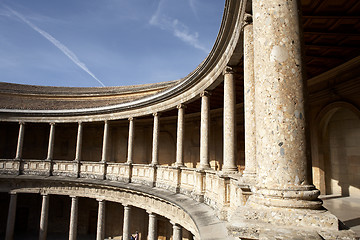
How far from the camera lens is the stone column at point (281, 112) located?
327 centimetres

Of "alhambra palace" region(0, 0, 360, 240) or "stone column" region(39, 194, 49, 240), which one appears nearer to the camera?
"alhambra palace" region(0, 0, 360, 240)

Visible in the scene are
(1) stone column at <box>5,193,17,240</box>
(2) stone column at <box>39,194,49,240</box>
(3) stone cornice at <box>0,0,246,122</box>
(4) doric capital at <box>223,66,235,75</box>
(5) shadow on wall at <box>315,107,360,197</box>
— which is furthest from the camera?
(1) stone column at <box>5,193,17,240</box>

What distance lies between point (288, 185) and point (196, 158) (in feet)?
62.6

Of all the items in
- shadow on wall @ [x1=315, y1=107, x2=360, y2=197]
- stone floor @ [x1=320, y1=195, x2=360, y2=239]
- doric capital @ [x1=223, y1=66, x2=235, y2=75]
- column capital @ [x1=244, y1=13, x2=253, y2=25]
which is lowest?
stone floor @ [x1=320, y1=195, x2=360, y2=239]

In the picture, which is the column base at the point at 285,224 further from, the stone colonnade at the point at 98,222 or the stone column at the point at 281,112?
the stone colonnade at the point at 98,222

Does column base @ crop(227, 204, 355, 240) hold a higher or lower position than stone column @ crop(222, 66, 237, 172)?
lower

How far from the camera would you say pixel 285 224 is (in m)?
3.08

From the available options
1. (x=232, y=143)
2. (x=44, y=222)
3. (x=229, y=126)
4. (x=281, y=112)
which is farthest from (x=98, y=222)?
(x=281, y=112)

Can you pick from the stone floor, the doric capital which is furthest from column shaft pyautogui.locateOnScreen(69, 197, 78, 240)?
the stone floor

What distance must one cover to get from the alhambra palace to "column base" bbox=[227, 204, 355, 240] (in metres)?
0.01

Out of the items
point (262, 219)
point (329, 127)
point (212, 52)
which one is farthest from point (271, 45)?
point (329, 127)

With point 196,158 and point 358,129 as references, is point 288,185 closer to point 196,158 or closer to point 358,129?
point 358,129

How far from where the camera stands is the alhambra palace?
3.33 metres

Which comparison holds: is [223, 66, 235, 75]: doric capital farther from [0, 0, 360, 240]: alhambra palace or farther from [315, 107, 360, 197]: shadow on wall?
[315, 107, 360, 197]: shadow on wall
